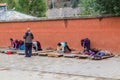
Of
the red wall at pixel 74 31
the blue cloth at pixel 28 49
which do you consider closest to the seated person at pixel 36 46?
the red wall at pixel 74 31

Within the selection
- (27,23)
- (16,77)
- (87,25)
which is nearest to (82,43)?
(87,25)

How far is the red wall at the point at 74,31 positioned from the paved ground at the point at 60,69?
222 centimetres

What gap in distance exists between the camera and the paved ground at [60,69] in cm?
1460

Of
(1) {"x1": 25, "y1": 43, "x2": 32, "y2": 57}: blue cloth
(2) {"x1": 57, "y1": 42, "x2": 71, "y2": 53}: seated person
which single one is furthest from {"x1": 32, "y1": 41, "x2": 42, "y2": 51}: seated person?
(1) {"x1": 25, "y1": 43, "x2": 32, "y2": 57}: blue cloth

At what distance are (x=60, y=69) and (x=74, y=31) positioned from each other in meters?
7.43

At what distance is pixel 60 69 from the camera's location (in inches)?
659

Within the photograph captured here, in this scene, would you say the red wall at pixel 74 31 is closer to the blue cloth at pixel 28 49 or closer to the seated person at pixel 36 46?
the seated person at pixel 36 46

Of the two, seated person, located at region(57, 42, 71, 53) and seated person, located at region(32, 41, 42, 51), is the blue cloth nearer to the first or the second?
seated person, located at region(57, 42, 71, 53)

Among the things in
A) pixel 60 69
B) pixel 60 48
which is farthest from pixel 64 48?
pixel 60 69

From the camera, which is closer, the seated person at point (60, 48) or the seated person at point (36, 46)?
the seated person at point (60, 48)

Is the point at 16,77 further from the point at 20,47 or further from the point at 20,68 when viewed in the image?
the point at 20,47

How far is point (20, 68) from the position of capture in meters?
17.6

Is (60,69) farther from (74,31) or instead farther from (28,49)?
(74,31)

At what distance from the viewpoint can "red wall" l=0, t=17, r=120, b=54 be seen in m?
21.8
